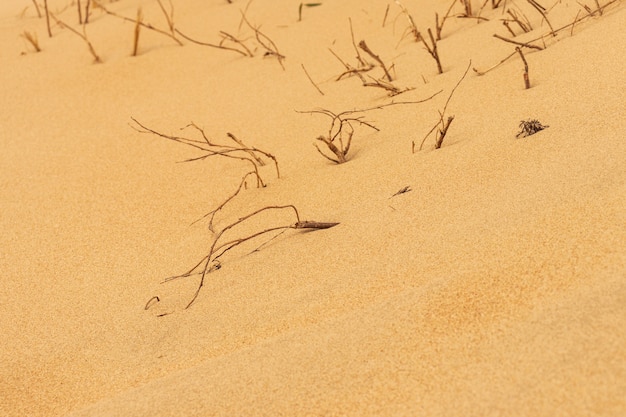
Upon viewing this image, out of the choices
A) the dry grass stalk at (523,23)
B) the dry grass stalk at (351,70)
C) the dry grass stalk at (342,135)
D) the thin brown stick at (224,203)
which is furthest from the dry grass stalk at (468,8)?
the thin brown stick at (224,203)

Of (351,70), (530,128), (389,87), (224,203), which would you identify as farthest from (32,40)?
(530,128)

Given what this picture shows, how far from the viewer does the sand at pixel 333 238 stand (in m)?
1.16

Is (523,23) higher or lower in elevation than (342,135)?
higher

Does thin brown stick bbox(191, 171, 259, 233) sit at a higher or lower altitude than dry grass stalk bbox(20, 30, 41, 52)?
lower

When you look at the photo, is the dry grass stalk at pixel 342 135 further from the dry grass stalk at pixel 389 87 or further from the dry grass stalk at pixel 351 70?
the dry grass stalk at pixel 351 70

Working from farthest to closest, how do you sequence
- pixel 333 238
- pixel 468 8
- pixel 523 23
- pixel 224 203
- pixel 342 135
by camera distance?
pixel 468 8 → pixel 523 23 → pixel 342 135 → pixel 224 203 → pixel 333 238

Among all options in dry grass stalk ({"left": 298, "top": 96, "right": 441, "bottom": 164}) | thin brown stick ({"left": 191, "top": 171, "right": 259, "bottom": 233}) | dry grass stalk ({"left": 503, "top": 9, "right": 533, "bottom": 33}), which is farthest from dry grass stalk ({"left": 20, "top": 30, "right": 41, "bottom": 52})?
dry grass stalk ({"left": 503, "top": 9, "right": 533, "bottom": 33})

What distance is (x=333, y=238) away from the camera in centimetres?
176

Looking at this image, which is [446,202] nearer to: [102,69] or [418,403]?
[418,403]

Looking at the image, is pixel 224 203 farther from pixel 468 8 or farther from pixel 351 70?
pixel 468 8

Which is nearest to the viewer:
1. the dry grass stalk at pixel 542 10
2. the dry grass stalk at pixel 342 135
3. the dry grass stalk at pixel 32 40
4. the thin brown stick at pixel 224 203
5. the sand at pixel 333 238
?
the sand at pixel 333 238

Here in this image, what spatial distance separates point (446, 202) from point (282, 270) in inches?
14.2

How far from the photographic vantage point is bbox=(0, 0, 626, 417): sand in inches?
45.6

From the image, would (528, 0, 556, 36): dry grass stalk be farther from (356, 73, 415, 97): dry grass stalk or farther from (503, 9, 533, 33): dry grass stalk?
(356, 73, 415, 97): dry grass stalk
